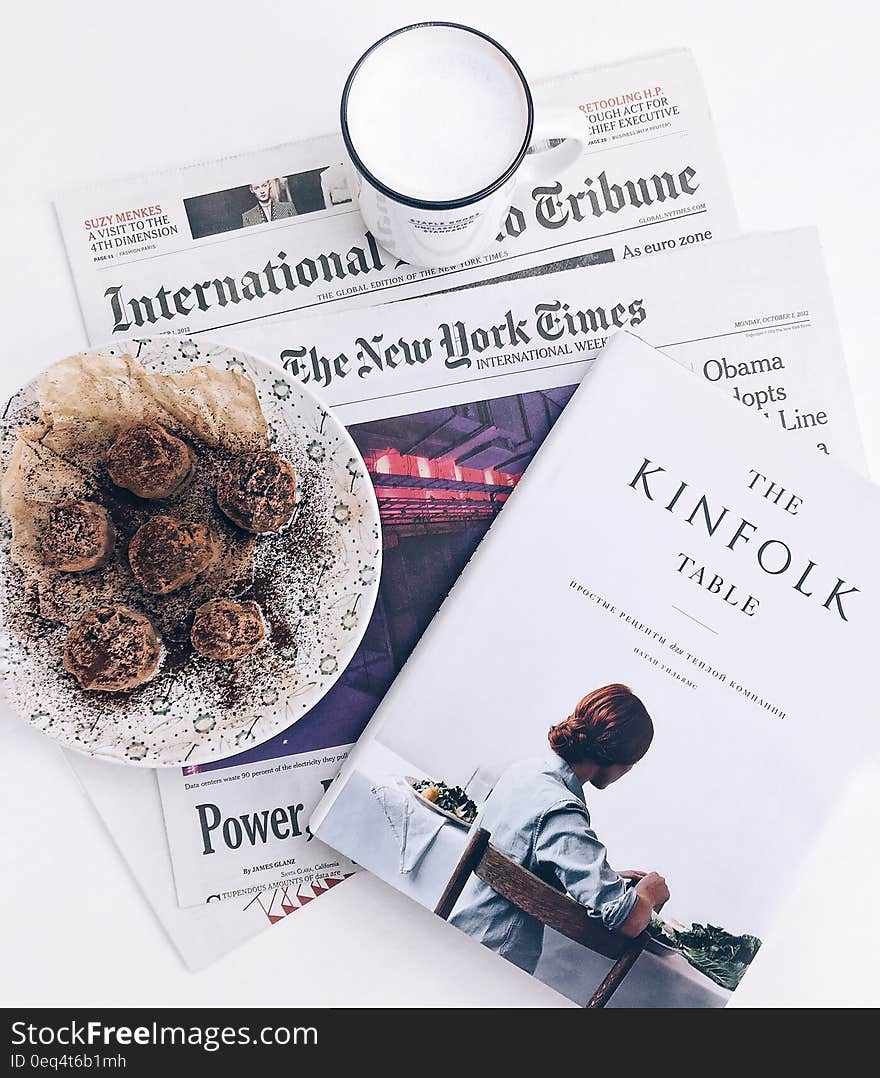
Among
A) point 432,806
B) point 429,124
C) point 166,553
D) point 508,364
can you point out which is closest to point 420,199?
point 429,124

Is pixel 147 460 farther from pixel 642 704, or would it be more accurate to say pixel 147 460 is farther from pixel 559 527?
pixel 642 704

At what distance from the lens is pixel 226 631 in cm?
63

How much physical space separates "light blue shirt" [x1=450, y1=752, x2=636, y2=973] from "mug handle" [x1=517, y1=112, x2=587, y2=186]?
449mm

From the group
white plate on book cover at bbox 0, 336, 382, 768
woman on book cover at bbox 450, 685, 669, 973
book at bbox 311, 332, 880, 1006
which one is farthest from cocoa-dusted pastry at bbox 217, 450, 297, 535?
woman on book cover at bbox 450, 685, 669, 973

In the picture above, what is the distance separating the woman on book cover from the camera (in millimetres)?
655

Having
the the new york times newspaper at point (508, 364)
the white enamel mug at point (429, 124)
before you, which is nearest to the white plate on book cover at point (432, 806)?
the the new york times newspaper at point (508, 364)

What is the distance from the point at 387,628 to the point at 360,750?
0.10 meters

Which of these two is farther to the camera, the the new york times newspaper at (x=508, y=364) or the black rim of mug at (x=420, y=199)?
the the new york times newspaper at (x=508, y=364)

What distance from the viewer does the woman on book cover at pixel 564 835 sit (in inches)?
25.8

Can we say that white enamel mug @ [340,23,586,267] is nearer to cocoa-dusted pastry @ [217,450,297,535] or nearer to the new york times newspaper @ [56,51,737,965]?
the new york times newspaper @ [56,51,737,965]

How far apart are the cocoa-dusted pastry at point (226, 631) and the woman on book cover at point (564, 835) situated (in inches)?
8.6

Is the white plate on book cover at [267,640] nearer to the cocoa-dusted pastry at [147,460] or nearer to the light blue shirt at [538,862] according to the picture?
the cocoa-dusted pastry at [147,460]

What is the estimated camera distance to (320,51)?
716 mm
